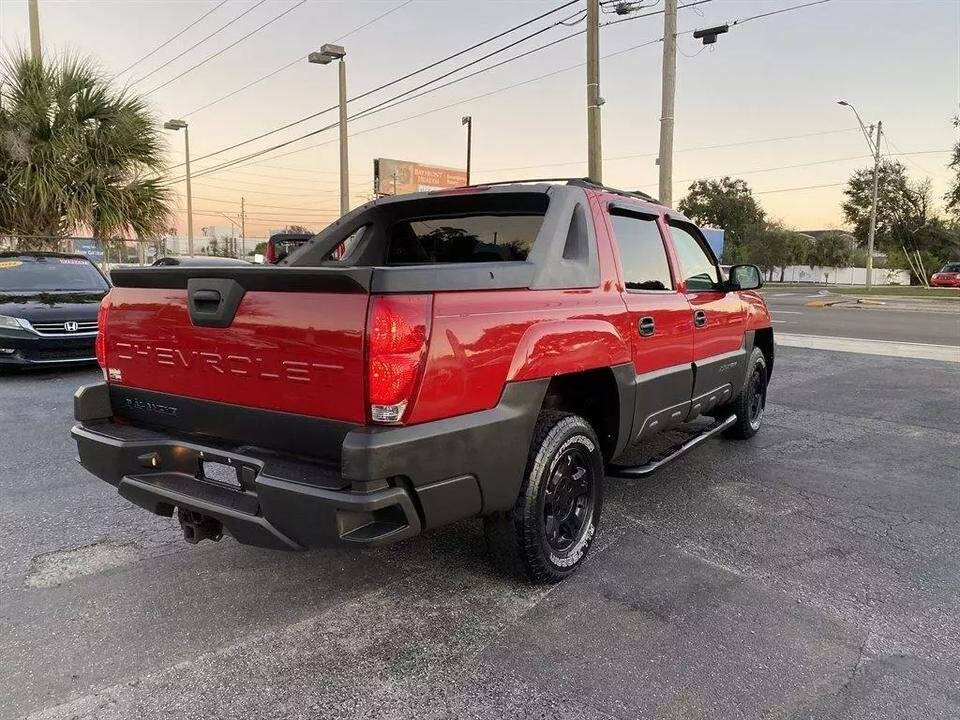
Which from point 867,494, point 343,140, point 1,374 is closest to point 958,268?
point 343,140

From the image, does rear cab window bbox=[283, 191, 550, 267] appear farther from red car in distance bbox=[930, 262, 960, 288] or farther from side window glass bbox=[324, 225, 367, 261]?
red car in distance bbox=[930, 262, 960, 288]

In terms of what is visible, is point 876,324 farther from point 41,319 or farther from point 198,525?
point 198,525

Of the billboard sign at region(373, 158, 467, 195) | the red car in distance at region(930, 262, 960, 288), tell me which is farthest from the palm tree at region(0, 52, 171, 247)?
the red car in distance at region(930, 262, 960, 288)

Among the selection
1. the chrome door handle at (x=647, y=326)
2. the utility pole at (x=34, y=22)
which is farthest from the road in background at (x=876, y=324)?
the utility pole at (x=34, y=22)

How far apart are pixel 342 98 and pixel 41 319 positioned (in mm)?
13731

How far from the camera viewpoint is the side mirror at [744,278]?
193 inches

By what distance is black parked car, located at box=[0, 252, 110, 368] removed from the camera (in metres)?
7.88

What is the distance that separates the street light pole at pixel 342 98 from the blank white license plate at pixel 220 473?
55.3 feet

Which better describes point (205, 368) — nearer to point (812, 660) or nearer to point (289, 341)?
point (289, 341)

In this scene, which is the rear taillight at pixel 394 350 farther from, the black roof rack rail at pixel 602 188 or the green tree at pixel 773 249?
the green tree at pixel 773 249

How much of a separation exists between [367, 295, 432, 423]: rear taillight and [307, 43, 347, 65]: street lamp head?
18.7 meters

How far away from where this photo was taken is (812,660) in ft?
8.54

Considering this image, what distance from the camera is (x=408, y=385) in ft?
7.76

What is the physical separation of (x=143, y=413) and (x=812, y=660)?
10.1 feet
